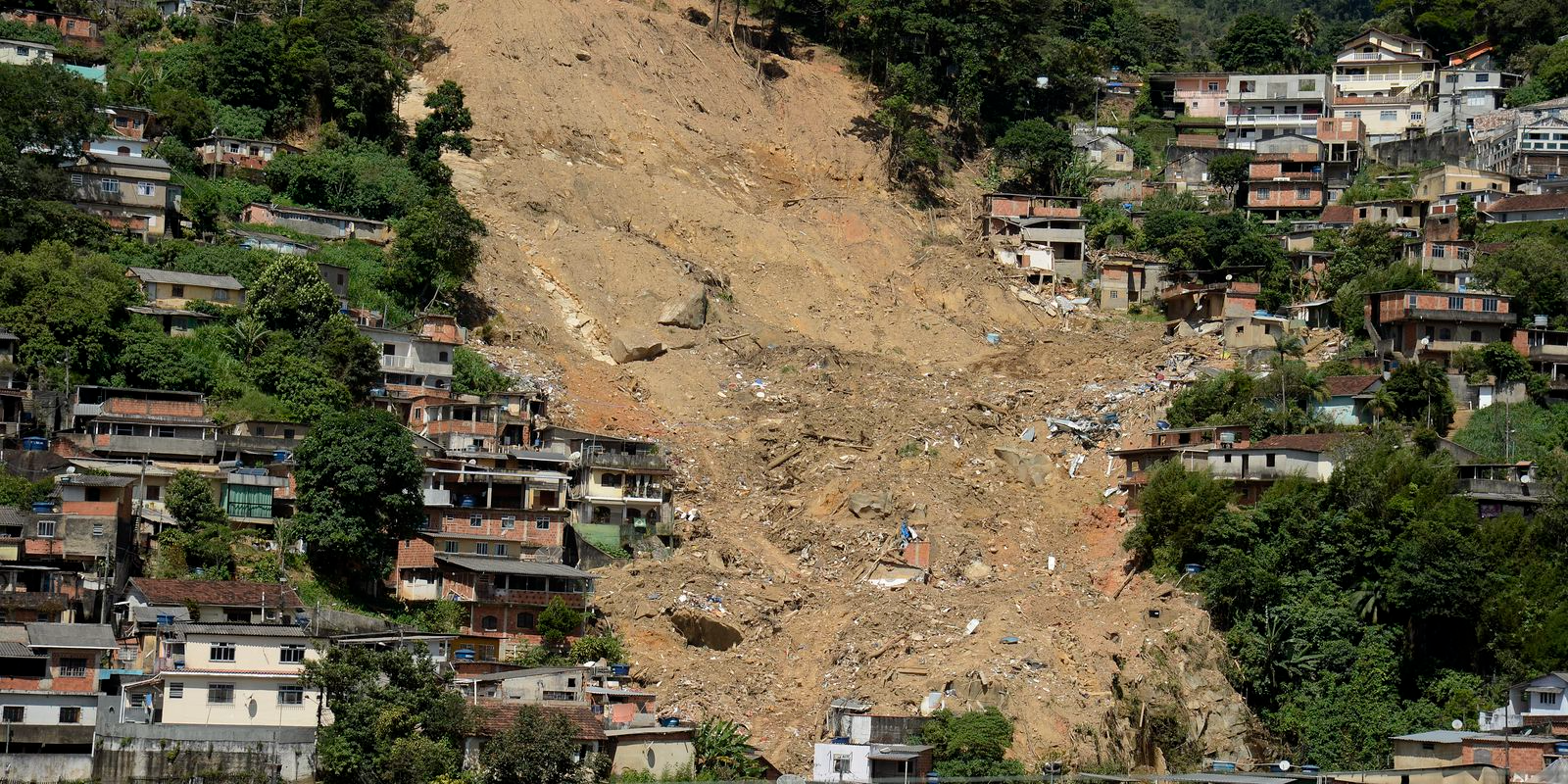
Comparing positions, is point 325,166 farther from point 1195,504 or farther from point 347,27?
point 1195,504

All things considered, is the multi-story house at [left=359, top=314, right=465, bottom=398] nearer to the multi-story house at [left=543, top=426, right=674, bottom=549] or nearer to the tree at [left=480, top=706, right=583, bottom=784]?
the multi-story house at [left=543, top=426, right=674, bottom=549]

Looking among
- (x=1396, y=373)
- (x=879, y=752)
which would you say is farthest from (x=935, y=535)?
(x=1396, y=373)

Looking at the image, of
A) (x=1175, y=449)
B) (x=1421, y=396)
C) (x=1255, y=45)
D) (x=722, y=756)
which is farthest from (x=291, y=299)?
(x=1255, y=45)

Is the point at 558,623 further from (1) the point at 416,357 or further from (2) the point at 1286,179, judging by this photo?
(2) the point at 1286,179

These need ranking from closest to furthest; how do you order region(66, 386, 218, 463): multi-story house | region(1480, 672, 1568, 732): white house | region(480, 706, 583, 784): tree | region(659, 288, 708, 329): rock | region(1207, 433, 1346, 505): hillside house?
region(480, 706, 583, 784): tree
region(1480, 672, 1568, 732): white house
region(66, 386, 218, 463): multi-story house
region(1207, 433, 1346, 505): hillside house
region(659, 288, 708, 329): rock

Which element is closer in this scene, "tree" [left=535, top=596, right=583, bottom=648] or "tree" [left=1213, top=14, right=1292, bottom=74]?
"tree" [left=535, top=596, right=583, bottom=648]

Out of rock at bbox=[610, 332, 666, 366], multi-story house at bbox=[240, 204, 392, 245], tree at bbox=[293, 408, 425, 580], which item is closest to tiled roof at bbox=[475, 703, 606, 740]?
tree at bbox=[293, 408, 425, 580]
